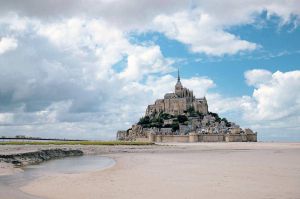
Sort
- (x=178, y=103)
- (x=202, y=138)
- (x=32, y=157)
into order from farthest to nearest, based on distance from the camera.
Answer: (x=178, y=103) < (x=202, y=138) < (x=32, y=157)

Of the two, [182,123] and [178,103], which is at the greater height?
[178,103]

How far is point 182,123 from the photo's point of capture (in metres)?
165

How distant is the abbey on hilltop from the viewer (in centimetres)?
13025

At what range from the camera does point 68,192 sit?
39.3 feet

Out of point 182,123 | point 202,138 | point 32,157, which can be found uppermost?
point 182,123

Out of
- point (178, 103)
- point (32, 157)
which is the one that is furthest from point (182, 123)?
point (32, 157)

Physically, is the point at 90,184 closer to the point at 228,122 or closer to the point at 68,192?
the point at 68,192

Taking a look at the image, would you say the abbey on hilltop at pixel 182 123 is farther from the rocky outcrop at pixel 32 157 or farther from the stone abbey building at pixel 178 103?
the rocky outcrop at pixel 32 157

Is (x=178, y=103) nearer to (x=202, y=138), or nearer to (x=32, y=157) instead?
(x=202, y=138)

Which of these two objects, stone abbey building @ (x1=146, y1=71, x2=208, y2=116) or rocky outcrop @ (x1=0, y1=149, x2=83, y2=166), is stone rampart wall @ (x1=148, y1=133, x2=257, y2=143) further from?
rocky outcrop @ (x1=0, y1=149, x2=83, y2=166)

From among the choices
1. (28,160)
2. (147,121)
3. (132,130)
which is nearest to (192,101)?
(147,121)

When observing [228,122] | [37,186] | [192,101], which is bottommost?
[37,186]

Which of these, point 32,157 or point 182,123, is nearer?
point 32,157

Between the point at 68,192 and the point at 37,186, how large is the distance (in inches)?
89.3
